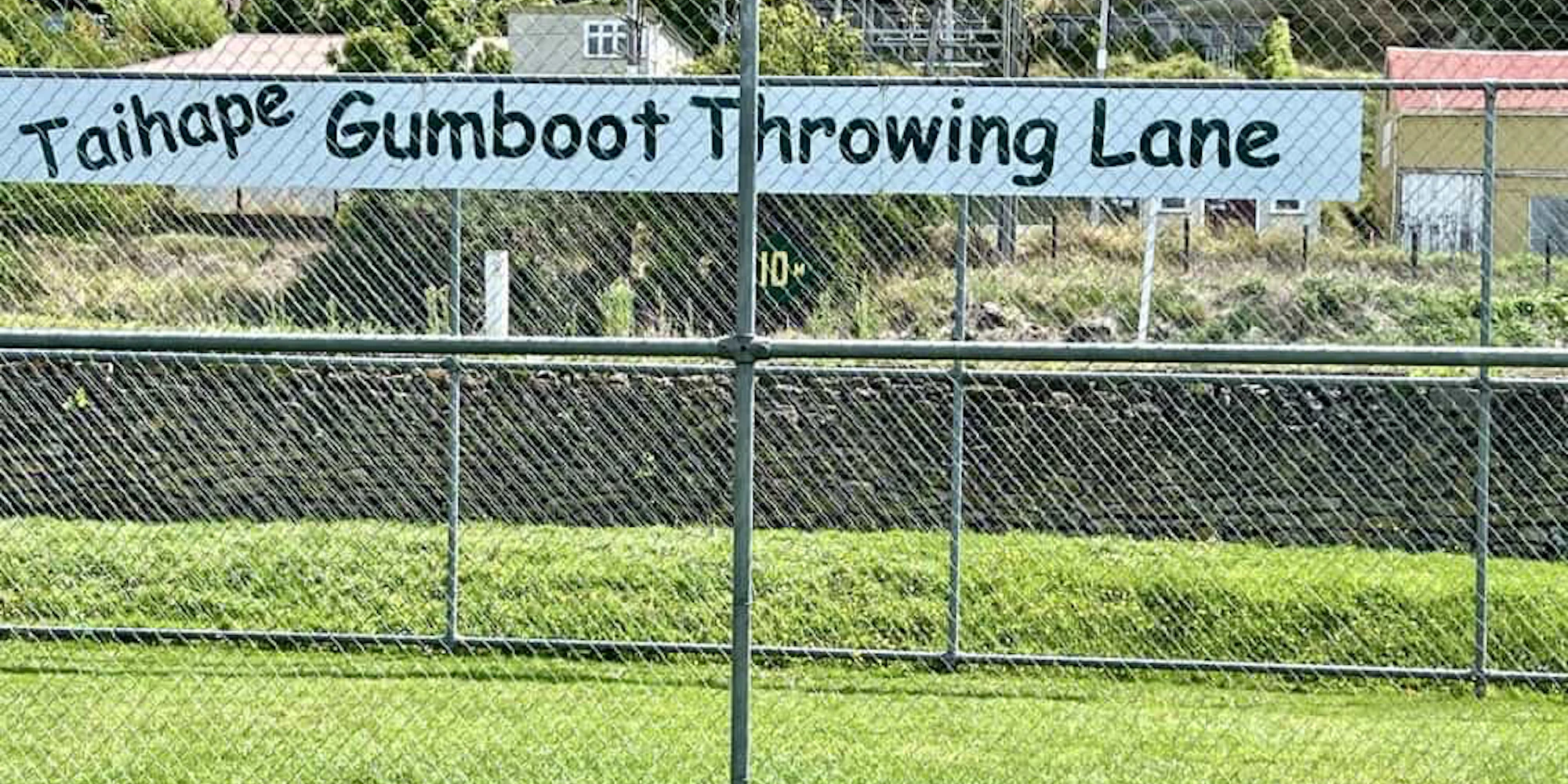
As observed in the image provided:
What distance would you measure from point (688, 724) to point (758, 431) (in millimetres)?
3526

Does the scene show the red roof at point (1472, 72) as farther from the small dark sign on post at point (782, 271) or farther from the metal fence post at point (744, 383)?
the metal fence post at point (744, 383)

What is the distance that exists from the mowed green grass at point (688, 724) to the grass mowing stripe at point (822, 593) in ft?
1.28

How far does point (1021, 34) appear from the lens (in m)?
11.1

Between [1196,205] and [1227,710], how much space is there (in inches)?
218

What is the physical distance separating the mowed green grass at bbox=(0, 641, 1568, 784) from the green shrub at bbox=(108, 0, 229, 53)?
2.81 meters

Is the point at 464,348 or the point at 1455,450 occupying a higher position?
the point at 464,348

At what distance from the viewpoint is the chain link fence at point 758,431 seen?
20.9 feet

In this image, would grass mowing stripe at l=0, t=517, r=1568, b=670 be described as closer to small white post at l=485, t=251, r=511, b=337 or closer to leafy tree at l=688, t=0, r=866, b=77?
small white post at l=485, t=251, r=511, b=337

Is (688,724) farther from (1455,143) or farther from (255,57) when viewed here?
(255,57)

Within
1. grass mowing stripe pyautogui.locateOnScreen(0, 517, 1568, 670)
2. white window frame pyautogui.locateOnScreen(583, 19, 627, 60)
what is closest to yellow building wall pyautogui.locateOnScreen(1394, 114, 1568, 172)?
grass mowing stripe pyautogui.locateOnScreen(0, 517, 1568, 670)

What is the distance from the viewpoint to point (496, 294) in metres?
8.20

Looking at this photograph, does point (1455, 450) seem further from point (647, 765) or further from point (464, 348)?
point (464, 348)

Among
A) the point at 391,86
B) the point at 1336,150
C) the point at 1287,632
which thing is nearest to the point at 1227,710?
the point at 1287,632

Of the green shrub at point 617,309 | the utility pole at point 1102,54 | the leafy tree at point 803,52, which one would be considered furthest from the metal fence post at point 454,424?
the leafy tree at point 803,52
